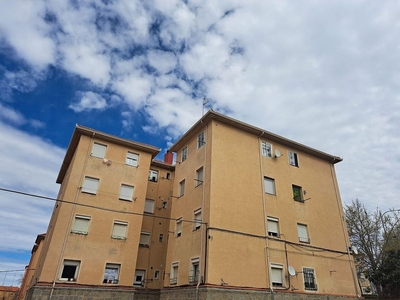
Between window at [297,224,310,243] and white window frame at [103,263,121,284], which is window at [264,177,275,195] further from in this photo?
white window frame at [103,263,121,284]

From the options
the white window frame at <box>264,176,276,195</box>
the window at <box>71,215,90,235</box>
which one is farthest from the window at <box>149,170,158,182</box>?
the white window frame at <box>264,176,276,195</box>

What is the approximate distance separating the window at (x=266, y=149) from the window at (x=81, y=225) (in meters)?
14.4

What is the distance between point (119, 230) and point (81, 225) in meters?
2.82

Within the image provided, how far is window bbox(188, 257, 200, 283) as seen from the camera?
17.2 m

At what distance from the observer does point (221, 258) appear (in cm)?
1677

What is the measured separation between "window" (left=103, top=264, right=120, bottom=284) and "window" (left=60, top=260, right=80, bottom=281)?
1.98m

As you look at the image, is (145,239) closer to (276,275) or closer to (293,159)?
(276,275)

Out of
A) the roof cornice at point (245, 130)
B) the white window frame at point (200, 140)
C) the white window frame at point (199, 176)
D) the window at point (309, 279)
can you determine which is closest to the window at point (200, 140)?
the white window frame at point (200, 140)

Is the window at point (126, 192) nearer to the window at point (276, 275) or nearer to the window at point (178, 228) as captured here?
the window at point (178, 228)

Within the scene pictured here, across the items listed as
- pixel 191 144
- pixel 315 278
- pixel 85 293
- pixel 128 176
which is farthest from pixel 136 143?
pixel 315 278

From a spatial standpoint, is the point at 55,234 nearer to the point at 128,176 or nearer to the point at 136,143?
the point at 128,176

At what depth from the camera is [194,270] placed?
17672mm

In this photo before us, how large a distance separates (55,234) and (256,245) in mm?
13707

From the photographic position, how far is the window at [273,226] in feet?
64.6
